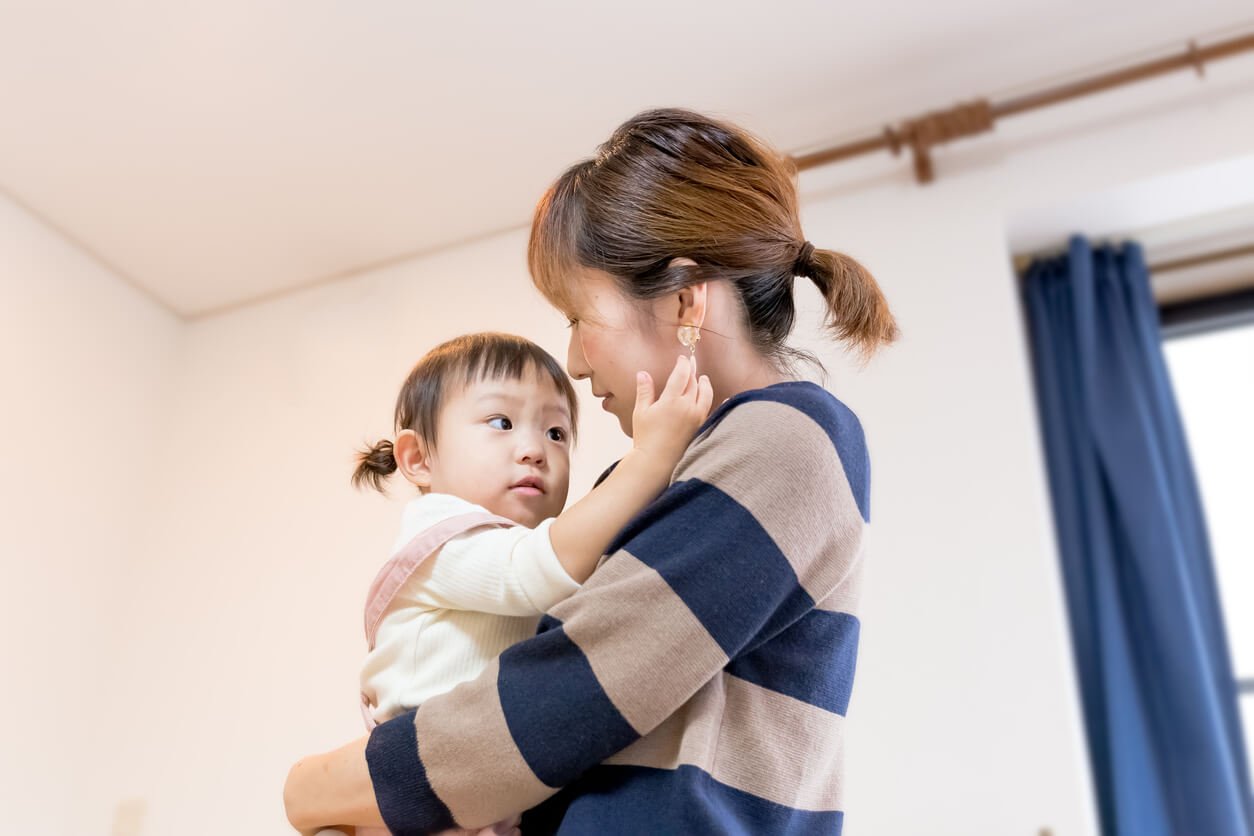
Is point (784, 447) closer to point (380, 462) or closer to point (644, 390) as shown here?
point (644, 390)

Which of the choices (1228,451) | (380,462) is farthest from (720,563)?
(1228,451)

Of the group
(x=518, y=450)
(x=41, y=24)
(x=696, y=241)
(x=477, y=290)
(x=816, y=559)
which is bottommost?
(x=816, y=559)

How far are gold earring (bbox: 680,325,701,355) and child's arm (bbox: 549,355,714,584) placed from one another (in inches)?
1.9

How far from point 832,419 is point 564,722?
0.32 meters

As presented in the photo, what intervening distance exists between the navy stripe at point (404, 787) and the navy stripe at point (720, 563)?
0.21 meters

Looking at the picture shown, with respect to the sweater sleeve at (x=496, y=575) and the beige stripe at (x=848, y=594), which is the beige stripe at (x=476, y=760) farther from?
the beige stripe at (x=848, y=594)

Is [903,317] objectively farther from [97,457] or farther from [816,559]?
[97,457]

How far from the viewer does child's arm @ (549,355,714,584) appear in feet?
2.90

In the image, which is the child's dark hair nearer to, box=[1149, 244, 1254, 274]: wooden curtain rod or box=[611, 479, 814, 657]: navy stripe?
box=[611, 479, 814, 657]: navy stripe

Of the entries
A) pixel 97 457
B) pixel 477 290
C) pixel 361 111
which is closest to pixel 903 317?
pixel 477 290

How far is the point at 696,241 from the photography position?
101 cm

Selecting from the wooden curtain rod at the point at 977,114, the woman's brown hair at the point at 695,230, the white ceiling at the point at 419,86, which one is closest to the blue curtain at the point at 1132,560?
the wooden curtain rod at the point at 977,114

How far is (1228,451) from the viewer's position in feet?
7.81

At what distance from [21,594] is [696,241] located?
2.21m
